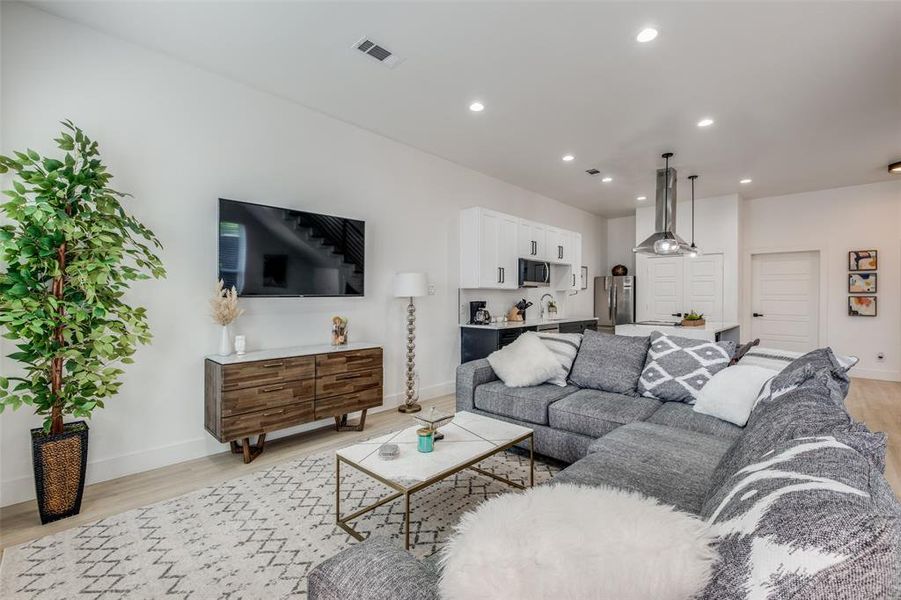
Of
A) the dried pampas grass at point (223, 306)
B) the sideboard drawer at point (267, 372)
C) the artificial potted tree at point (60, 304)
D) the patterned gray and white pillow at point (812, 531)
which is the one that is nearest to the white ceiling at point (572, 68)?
the artificial potted tree at point (60, 304)

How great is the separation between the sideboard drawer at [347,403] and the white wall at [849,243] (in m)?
6.78

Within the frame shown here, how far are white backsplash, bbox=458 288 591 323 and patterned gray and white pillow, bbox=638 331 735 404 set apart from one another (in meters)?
2.54

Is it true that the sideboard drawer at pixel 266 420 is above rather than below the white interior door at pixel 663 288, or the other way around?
below

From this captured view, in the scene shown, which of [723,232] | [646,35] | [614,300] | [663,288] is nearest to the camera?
[646,35]

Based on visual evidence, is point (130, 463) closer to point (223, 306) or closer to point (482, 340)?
point (223, 306)

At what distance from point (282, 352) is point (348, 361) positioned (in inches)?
20.4

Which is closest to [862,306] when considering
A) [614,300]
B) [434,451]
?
[614,300]

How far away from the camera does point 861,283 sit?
6.03 m

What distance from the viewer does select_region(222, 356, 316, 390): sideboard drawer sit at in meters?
2.82

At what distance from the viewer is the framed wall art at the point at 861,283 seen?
5.96 m

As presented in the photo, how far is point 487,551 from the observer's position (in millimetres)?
728

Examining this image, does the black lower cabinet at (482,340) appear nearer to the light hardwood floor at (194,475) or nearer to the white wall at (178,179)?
the light hardwood floor at (194,475)

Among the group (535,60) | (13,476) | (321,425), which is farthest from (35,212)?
(535,60)

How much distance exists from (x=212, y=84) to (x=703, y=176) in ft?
18.5
